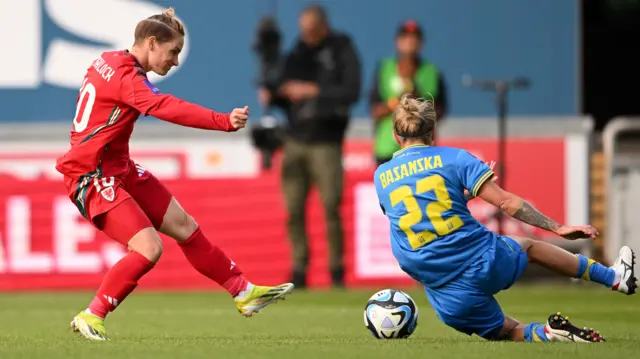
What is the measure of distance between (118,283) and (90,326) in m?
0.27

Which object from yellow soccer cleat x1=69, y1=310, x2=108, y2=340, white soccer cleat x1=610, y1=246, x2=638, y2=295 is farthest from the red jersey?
white soccer cleat x1=610, y1=246, x2=638, y2=295

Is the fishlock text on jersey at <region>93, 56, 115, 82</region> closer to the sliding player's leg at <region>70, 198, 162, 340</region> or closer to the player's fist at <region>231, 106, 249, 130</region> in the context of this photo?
the sliding player's leg at <region>70, 198, 162, 340</region>

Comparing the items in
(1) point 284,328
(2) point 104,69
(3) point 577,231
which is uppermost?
(2) point 104,69

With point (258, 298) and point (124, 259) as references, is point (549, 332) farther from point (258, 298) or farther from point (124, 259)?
point (124, 259)

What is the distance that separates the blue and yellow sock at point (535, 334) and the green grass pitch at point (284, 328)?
9.0 inches

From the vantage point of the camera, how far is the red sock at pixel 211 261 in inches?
303

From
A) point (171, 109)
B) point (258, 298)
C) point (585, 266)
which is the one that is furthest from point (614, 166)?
point (171, 109)

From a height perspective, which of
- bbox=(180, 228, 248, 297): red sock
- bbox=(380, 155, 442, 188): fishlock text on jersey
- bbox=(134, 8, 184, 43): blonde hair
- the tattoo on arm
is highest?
bbox=(134, 8, 184, 43): blonde hair

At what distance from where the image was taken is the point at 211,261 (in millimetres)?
7699

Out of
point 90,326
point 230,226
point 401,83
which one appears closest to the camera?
point 90,326

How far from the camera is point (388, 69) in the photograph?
12.7 metres

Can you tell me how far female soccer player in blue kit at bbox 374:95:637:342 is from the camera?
659 centimetres

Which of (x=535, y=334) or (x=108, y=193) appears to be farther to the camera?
(x=108, y=193)

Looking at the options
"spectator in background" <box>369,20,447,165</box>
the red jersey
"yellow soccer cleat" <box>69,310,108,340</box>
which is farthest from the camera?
"spectator in background" <box>369,20,447,165</box>
